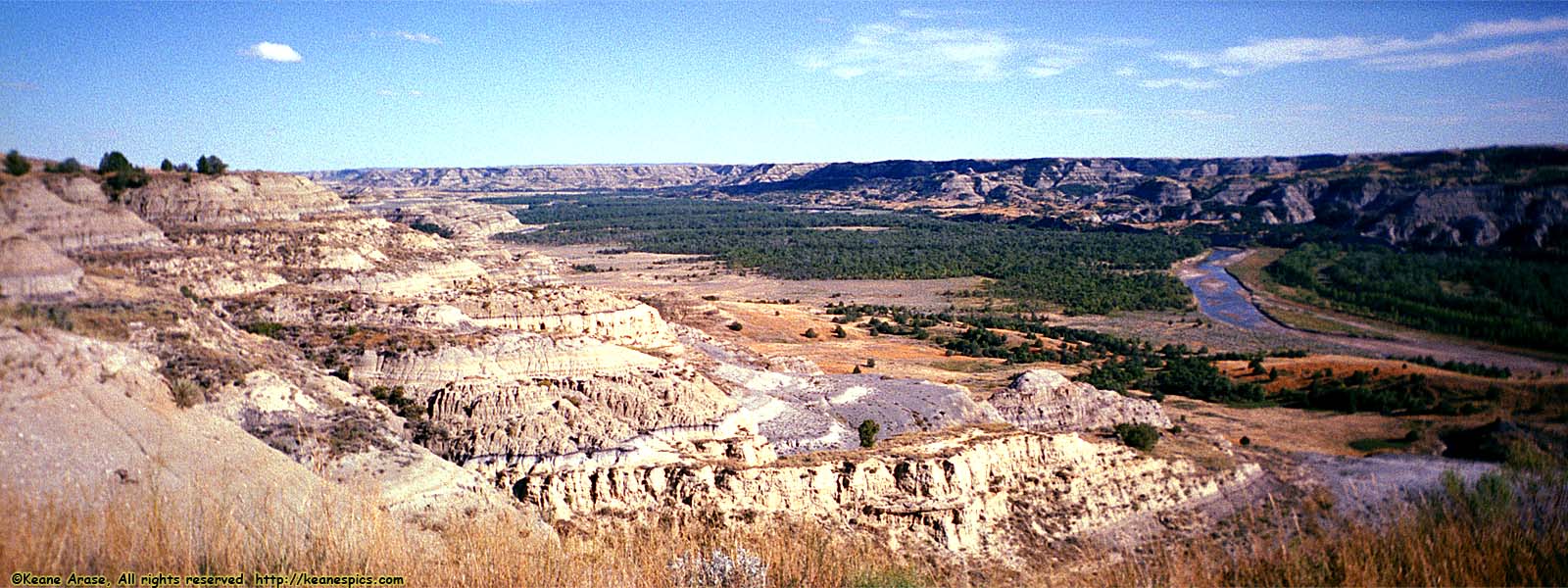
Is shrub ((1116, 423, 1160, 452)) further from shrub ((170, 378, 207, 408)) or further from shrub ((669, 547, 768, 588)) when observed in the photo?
shrub ((170, 378, 207, 408))

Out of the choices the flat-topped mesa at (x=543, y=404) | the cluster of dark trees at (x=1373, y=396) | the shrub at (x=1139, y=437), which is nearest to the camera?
the flat-topped mesa at (x=543, y=404)

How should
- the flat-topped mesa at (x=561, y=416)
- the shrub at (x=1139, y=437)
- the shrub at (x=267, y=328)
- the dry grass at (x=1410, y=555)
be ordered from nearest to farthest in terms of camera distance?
the dry grass at (x=1410, y=555)
the flat-topped mesa at (x=561, y=416)
the shrub at (x=267, y=328)
the shrub at (x=1139, y=437)

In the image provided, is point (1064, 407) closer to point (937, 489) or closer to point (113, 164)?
point (937, 489)

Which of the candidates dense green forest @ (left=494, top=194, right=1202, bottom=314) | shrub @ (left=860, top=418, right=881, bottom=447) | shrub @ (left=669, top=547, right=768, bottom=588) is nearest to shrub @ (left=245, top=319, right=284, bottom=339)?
shrub @ (left=860, top=418, right=881, bottom=447)

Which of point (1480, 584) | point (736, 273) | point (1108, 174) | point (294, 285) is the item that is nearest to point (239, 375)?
point (294, 285)

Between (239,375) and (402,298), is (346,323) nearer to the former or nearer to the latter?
(402,298)

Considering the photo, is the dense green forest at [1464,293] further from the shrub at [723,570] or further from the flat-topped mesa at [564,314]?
the flat-topped mesa at [564,314]

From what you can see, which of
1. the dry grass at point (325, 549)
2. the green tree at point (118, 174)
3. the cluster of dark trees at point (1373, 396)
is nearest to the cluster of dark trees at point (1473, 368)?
the cluster of dark trees at point (1373, 396)
